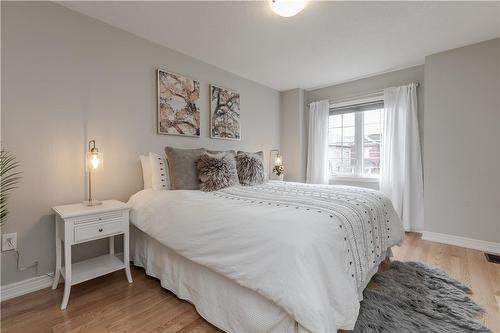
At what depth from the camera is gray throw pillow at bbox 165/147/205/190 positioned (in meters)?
2.25

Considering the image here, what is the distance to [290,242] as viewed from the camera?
1.11 meters

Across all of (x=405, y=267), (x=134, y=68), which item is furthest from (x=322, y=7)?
(x=405, y=267)

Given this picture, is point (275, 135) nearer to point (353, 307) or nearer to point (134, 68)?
point (134, 68)

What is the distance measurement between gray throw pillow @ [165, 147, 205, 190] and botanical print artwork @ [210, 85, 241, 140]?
34.5 inches

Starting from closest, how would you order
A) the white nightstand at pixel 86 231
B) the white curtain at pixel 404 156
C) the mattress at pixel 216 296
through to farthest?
the mattress at pixel 216 296 → the white nightstand at pixel 86 231 → the white curtain at pixel 404 156

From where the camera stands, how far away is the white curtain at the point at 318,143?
4.14 metres

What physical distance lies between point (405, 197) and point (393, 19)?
2294mm

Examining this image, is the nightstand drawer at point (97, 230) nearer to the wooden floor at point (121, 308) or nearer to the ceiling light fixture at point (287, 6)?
the wooden floor at point (121, 308)

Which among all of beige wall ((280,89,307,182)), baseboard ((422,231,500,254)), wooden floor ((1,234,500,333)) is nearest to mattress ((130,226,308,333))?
wooden floor ((1,234,500,333))

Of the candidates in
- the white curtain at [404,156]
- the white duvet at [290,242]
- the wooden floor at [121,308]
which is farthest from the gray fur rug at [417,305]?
the white curtain at [404,156]

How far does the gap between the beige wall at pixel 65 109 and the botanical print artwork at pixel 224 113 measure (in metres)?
0.69

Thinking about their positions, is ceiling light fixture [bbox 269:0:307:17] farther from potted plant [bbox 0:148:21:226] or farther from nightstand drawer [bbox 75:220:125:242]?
potted plant [bbox 0:148:21:226]

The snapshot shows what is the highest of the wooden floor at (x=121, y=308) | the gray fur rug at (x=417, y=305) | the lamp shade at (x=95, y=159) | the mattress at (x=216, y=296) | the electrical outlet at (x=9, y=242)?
the lamp shade at (x=95, y=159)

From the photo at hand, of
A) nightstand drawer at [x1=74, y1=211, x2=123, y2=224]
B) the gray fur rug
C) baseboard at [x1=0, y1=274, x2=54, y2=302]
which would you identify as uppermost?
nightstand drawer at [x1=74, y1=211, x2=123, y2=224]
